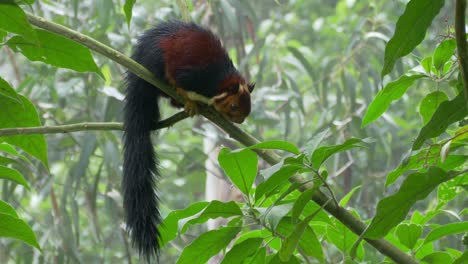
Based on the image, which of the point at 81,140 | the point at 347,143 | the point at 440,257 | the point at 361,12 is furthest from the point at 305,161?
the point at 361,12

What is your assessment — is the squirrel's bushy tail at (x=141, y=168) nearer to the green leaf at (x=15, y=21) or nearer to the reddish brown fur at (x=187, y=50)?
the reddish brown fur at (x=187, y=50)

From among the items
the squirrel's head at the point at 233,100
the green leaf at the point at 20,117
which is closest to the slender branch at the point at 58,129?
the green leaf at the point at 20,117

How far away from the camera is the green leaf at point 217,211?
147cm

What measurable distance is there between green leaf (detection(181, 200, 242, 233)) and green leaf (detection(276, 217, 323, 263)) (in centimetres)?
14

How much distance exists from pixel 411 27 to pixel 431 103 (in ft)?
1.66

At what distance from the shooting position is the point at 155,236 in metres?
1.97

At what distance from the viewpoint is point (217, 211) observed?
1489 millimetres

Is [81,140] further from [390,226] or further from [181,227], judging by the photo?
[390,226]

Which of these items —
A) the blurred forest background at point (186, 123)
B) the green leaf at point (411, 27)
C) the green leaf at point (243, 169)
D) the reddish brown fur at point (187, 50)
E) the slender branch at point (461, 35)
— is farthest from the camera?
the blurred forest background at point (186, 123)

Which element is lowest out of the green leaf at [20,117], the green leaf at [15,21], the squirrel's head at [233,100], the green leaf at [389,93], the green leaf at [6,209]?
the green leaf at [6,209]

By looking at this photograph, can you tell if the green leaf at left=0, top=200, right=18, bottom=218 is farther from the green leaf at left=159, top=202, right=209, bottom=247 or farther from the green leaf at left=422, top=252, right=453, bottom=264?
the green leaf at left=422, top=252, right=453, bottom=264

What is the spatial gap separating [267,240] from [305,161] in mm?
342

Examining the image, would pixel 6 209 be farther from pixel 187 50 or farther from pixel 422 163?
pixel 187 50

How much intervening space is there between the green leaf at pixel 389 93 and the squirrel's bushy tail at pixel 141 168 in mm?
740
